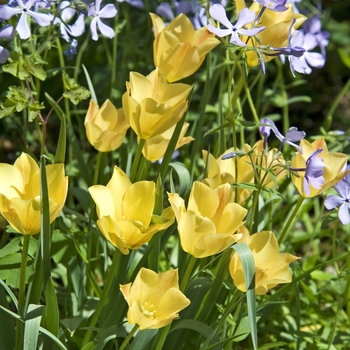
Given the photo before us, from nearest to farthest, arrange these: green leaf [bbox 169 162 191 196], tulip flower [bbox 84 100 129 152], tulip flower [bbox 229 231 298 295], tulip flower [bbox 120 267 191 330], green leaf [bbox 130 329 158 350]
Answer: tulip flower [bbox 120 267 191 330]
tulip flower [bbox 229 231 298 295]
green leaf [bbox 130 329 158 350]
tulip flower [bbox 84 100 129 152]
green leaf [bbox 169 162 191 196]

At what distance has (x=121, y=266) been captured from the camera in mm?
1071

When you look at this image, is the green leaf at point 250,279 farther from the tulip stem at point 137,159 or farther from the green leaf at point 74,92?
the green leaf at point 74,92

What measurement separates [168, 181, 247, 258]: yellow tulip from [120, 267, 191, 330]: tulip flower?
0.17 ft

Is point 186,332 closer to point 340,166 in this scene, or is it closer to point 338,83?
point 340,166

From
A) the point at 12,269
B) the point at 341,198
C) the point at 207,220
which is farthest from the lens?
the point at 341,198

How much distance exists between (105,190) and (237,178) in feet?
0.87

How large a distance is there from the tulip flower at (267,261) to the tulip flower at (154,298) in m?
0.11

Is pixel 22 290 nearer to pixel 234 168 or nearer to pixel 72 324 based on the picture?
pixel 72 324

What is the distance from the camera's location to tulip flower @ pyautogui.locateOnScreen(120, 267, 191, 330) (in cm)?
81

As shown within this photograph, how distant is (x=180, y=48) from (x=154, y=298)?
44 cm

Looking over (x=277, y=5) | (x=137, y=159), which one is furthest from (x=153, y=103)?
(x=277, y=5)

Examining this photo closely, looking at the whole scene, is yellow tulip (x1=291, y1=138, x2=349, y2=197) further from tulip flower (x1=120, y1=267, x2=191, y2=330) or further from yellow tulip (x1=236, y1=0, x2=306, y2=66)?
tulip flower (x1=120, y1=267, x2=191, y2=330)

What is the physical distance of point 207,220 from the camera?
2.73 feet

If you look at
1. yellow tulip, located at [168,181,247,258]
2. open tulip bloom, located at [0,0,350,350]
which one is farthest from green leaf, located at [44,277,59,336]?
yellow tulip, located at [168,181,247,258]
